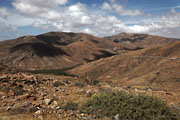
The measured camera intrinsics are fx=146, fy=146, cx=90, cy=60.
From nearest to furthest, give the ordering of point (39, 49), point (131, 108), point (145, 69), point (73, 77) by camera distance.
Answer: point (131, 108)
point (73, 77)
point (145, 69)
point (39, 49)

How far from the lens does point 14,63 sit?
114m

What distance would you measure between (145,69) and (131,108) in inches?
1806

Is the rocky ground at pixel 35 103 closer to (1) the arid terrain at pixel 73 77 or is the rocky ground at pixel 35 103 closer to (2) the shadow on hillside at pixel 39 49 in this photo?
(1) the arid terrain at pixel 73 77

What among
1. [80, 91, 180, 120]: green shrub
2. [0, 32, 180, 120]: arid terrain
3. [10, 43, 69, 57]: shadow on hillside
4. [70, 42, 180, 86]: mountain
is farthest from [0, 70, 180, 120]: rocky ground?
[10, 43, 69, 57]: shadow on hillside

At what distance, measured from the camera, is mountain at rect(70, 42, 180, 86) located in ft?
127

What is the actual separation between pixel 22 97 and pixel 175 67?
4042cm

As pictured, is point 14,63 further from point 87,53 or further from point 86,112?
point 86,112

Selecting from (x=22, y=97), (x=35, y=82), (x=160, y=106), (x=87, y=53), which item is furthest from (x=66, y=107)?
(x=87, y=53)

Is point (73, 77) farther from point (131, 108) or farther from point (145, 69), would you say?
point (145, 69)

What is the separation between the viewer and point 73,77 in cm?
3241

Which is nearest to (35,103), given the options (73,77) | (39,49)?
(73,77)

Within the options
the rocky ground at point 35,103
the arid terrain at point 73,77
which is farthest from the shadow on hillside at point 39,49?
the rocky ground at point 35,103

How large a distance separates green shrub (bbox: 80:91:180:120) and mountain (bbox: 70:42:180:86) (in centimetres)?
2958

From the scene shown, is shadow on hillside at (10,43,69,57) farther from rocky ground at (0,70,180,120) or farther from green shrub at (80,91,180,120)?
green shrub at (80,91,180,120)
